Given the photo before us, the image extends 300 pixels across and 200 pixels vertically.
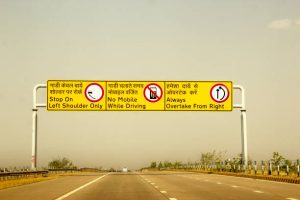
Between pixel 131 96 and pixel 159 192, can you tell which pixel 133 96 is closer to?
pixel 131 96

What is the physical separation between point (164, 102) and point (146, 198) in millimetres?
25101

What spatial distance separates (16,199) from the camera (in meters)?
19.4

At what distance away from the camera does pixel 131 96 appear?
4391 cm

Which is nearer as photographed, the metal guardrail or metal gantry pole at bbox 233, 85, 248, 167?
the metal guardrail

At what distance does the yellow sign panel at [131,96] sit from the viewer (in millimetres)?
43781

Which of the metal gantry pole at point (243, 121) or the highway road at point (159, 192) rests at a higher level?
the metal gantry pole at point (243, 121)

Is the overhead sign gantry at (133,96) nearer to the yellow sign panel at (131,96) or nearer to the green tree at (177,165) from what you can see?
the yellow sign panel at (131,96)

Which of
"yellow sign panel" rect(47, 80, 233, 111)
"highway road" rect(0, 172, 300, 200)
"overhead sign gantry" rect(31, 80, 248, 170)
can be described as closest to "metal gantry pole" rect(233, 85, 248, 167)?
"overhead sign gantry" rect(31, 80, 248, 170)

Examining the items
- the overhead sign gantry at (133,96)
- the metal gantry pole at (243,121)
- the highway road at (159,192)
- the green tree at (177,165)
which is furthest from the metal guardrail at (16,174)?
the green tree at (177,165)

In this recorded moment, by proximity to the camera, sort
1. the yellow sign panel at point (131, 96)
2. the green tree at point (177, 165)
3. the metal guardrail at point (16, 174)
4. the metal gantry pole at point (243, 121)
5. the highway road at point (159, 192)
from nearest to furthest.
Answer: the highway road at point (159, 192) → the metal guardrail at point (16, 174) → the yellow sign panel at point (131, 96) → the metal gantry pole at point (243, 121) → the green tree at point (177, 165)

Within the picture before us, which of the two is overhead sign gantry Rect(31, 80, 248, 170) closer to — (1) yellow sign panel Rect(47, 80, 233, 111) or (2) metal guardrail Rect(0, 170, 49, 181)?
(1) yellow sign panel Rect(47, 80, 233, 111)

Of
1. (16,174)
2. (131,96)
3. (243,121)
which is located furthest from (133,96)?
(16,174)

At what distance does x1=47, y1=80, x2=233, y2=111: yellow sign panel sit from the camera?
43.8m

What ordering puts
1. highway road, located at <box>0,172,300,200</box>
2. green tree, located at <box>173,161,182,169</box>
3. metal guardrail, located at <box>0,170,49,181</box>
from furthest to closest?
green tree, located at <box>173,161,182,169</box> < metal guardrail, located at <box>0,170,49,181</box> < highway road, located at <box>0,172,300,200</box>
